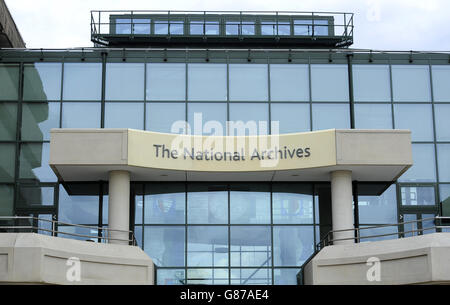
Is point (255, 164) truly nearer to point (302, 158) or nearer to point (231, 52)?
point (302, 158)

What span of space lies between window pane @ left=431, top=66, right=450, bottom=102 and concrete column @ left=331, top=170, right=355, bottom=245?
19.5 ft

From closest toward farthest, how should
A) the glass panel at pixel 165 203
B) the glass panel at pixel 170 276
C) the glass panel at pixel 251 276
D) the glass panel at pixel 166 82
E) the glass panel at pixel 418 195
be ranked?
1. the glass panel at pixel 170 276
2. the glass panel at pixel 251 276
3. the glass panel at pixel 165 203
4. the glass panel at pixel 418 195
5. the glass panel at pixel 166 82

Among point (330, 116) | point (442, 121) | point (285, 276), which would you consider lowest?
point (285, 276)

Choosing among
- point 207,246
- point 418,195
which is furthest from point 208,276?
point 418,195

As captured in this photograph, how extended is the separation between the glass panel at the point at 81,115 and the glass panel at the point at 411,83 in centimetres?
1320

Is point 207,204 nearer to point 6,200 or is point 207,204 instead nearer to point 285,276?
point 285,276

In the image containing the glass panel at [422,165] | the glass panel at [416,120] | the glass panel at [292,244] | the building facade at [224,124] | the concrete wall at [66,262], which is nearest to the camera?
the concrete wall at [66,262]

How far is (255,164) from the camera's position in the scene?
29.4 meters

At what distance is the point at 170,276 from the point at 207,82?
8684 mm

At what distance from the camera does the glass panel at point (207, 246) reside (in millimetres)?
29922

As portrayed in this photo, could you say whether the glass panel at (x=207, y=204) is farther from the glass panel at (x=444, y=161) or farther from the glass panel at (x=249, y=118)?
the glass panel at (x=444, y=161)

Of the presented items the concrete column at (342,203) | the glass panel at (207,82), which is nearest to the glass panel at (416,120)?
the concrete column at (342,203)

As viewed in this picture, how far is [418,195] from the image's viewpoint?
100ft
